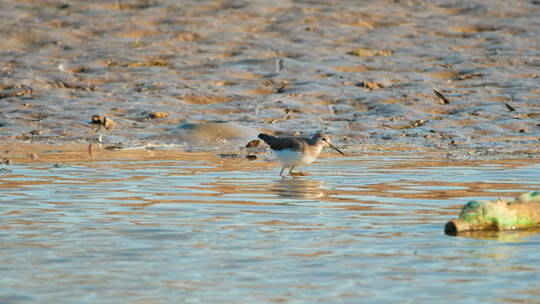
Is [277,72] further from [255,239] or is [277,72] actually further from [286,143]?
[255,239]

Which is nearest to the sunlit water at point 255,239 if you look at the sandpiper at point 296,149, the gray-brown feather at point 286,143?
the sandpiper at point 296,149

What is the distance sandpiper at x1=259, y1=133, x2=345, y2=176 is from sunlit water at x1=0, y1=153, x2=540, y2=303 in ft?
1.15

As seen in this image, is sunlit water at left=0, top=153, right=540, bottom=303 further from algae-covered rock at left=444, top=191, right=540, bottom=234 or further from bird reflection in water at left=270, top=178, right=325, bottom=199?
algae-covered rock at left=444, top=191, right=540, bottom=234

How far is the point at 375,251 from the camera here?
7582mm

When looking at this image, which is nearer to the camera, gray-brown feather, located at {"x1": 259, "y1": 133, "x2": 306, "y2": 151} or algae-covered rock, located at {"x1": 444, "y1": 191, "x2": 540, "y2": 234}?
algae-covered rock, located at {"x1": 444, "y1": 191, "x2": 540, "y2": 234}

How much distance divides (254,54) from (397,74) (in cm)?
268

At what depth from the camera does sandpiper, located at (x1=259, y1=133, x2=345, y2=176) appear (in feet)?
42.0

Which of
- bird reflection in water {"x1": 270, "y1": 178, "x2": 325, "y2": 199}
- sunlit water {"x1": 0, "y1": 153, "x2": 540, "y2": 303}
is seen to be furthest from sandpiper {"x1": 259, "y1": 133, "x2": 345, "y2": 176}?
bird reflection in water {"x1": 270, "y1": 178, "x2": 325, "y2": 199}

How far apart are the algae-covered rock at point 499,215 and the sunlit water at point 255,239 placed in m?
0.14

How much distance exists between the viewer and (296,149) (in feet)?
42.1

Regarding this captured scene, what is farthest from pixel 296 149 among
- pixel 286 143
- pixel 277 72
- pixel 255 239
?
pixel 277 72

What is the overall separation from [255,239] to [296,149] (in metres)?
4.84

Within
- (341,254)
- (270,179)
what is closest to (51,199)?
(270,179)

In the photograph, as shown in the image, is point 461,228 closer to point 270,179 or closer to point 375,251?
point 375,251
